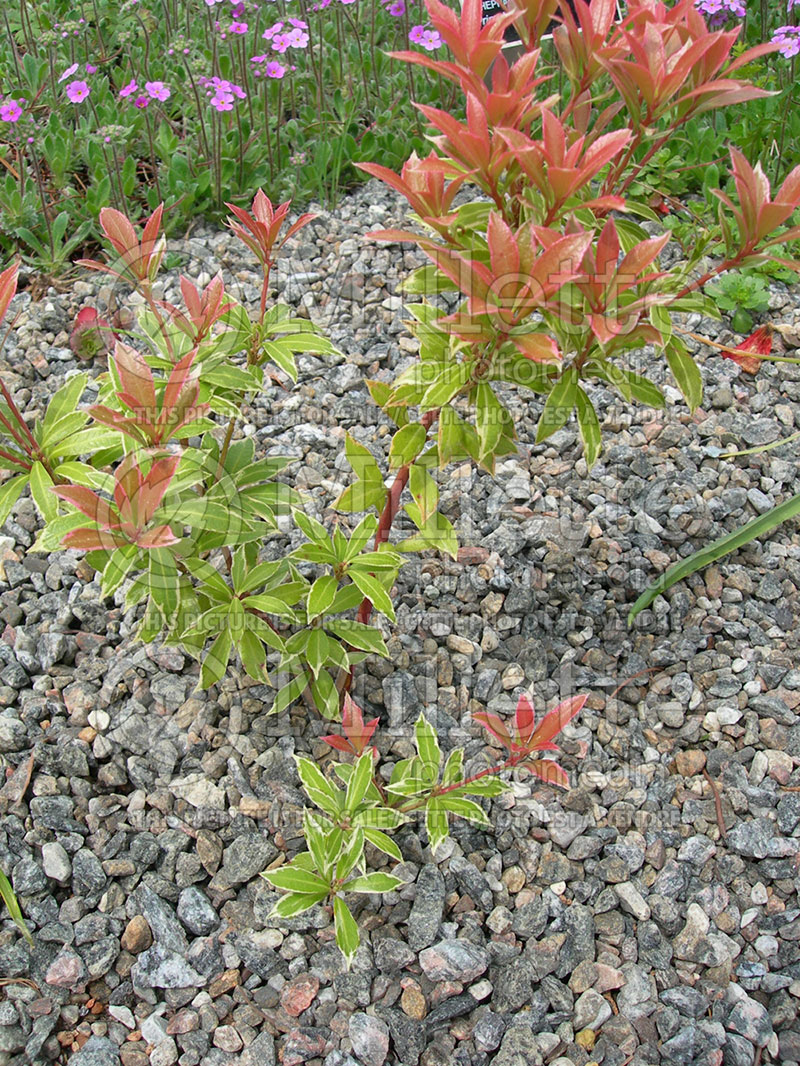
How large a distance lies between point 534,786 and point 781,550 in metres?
0.90

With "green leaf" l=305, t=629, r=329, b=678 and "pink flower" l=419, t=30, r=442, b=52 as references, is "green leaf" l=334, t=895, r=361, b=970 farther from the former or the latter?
"pink flower" l=419, t=30, r=442, b=52

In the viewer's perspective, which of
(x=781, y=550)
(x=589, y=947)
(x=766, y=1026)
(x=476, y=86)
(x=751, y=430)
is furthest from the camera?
(x=751, y=430)

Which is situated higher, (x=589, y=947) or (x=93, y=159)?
(x=93, y=159)

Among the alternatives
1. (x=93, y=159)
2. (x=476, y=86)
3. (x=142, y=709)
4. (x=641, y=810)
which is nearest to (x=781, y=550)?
(x=641, y=810)

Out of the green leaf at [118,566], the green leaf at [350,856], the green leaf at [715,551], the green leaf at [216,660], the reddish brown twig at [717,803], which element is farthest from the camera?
the green leaf at [715,551]

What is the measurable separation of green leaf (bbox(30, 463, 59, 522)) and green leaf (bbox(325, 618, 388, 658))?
1.89 feet

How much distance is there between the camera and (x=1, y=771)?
1956mm

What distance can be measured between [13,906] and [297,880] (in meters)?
0.52

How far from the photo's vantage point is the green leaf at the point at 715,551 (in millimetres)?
2055

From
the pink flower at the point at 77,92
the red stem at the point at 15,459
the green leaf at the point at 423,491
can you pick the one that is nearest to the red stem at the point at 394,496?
the green leaf at the point at 423,491

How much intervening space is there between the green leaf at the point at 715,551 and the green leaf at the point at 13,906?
1390mm

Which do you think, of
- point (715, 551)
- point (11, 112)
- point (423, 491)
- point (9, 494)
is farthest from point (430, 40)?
point (9, 494)

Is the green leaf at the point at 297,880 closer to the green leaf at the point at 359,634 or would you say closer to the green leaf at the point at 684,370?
the green leaf at the point at 359,634

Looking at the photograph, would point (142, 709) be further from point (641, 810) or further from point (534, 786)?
point (641, 810)
